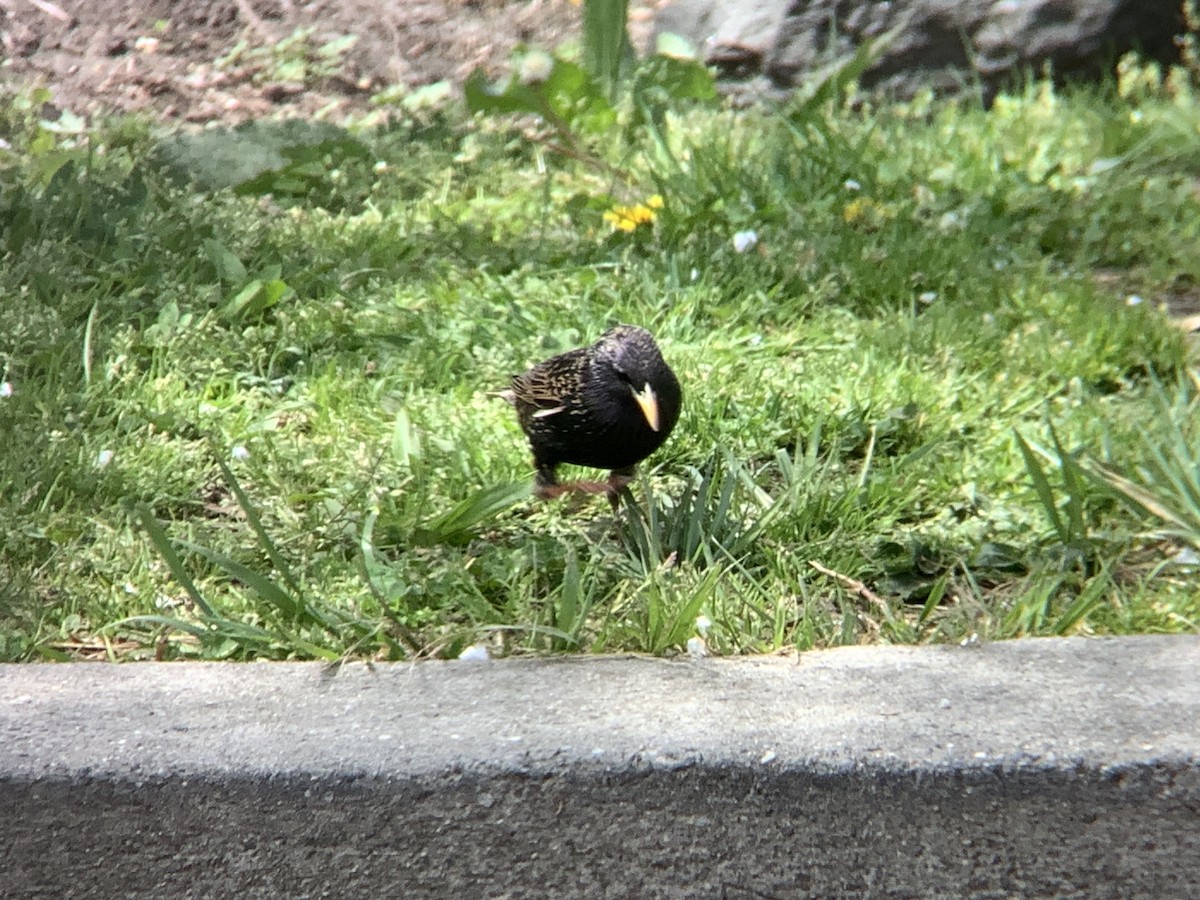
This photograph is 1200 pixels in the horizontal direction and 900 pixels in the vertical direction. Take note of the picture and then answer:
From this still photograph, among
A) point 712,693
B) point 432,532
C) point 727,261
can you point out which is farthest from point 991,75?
point 712,693

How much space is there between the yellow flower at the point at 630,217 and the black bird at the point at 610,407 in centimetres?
161

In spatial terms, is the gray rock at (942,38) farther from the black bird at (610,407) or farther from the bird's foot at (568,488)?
the bird's foot at (568,488)

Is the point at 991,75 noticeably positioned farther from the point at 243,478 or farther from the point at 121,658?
the point at 121,658

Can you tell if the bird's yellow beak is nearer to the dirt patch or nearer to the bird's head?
the bird's head

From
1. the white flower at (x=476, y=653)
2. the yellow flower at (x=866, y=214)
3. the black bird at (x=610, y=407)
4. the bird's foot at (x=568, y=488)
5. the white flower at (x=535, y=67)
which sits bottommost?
the white flower at (x=476, y=653)

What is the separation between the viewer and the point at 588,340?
444 cm

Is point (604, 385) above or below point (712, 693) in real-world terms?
above

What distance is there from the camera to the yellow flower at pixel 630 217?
200 inches

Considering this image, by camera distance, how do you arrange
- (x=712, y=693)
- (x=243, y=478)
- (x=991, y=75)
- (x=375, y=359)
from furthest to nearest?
(x=991, y=75) < (x=375, y=359) < (x=243, y=478) < (x=712, y=693)

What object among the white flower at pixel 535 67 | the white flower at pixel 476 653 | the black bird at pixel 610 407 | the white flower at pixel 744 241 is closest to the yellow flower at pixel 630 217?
the white flower at pixel 744 241

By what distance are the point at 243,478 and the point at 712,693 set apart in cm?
170

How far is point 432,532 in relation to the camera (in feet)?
11.2

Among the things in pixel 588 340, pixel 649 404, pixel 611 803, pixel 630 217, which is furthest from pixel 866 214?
pixel 611 803

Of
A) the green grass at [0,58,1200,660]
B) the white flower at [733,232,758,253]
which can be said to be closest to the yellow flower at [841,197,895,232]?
the green grass at [0,58,1200,660]
